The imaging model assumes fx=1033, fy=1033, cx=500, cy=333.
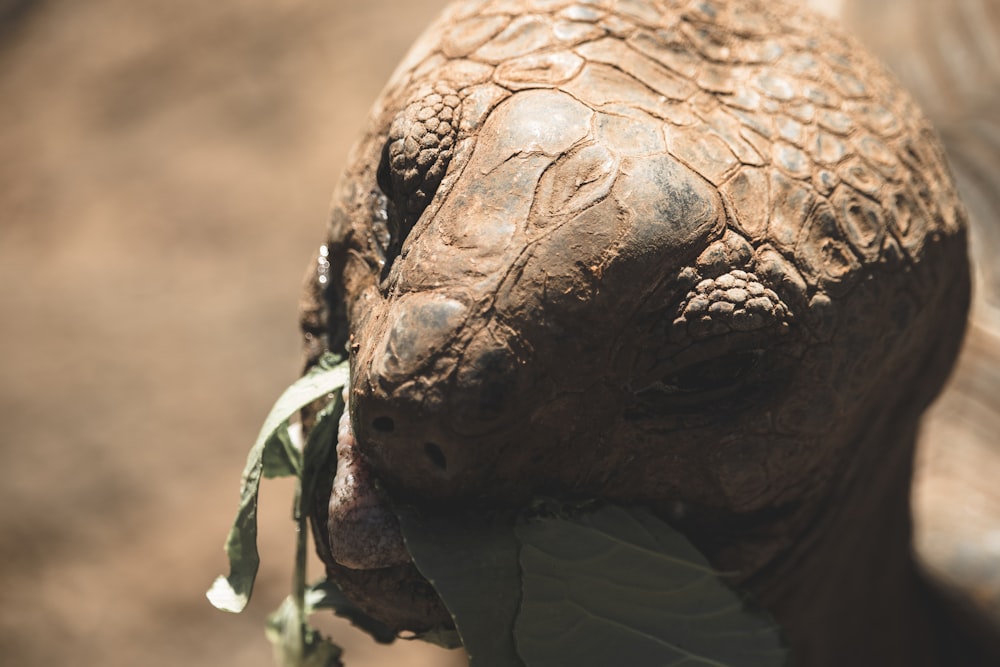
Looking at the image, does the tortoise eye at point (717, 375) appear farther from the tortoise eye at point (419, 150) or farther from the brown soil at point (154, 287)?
the brown soil at point (154, 287)

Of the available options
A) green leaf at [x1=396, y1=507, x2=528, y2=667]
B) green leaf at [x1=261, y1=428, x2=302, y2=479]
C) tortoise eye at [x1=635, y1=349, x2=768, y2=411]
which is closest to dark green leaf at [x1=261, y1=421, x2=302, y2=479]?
green leaf at [x1=261, y1=428, x2=302, y2=479]

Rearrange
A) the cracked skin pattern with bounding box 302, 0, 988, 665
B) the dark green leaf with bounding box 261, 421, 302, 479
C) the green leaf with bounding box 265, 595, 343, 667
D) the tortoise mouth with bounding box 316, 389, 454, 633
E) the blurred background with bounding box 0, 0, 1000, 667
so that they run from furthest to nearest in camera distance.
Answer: the blurred background with bounding box 0, 0, 1000, 667 → the green leaf with bounding box 265, 595, 343, 667 → the dark green leaf with bounding box 261, 421, 302, 479 → the tortoise mouth with bounding box 316, 389, 454, 633 → the cracked skin pattern with bounding box 302, 0, 988, 665

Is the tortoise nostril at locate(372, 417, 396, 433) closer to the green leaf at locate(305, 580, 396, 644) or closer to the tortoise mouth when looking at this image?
the tortoise mouth

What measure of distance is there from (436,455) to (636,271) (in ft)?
1.07

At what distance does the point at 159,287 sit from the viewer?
4.32 metres

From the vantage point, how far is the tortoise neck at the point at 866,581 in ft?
5.28

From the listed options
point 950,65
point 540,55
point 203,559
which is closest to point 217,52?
point 203,559

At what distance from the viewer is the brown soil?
140 inches

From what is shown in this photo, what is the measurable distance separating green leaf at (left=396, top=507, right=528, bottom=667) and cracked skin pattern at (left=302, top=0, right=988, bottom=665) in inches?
1.6

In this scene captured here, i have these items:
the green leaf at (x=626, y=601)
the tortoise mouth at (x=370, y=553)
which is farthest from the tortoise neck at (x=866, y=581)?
the tortoise mouth at (x=370, y=553)

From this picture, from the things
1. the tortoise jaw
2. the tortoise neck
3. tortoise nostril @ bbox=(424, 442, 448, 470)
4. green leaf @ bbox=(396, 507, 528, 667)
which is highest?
tortoise nostril @ bbox=(424, 442, 448, 470)

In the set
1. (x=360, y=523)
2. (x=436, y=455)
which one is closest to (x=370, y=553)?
(x=360, y=523)

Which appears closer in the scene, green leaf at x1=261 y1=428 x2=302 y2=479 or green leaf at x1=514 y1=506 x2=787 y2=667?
green leaf at x1=514 y1=506 x2=787 y2=667

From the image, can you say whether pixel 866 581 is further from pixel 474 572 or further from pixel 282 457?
pixel 282 457
